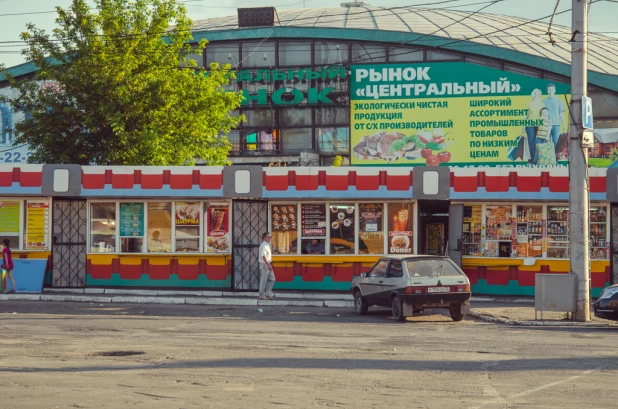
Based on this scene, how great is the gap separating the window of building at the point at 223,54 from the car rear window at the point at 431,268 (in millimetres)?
30875

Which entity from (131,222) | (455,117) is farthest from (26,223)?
(455,117)

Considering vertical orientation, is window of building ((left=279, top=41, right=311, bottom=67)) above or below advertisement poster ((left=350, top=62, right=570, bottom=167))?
above

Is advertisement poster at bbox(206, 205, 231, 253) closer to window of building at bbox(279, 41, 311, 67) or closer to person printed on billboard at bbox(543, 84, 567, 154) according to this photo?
window of building at bbox(279, 41, 311, 67)

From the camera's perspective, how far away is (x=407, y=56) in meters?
46.8

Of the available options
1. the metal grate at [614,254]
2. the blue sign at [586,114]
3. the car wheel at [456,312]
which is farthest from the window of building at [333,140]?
the car wheel at [456,312]

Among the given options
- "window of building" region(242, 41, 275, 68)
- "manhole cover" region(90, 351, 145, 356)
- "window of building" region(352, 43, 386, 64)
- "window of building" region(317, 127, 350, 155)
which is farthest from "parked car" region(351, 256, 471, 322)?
"window of building" region(242, 41, 275, 68)

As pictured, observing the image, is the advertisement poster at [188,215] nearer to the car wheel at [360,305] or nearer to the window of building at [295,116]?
the car wheel at [360,305]

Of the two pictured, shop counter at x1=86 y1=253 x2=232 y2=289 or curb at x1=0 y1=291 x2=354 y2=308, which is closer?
curb at x1=0 y1=291 x2=354 y2=308

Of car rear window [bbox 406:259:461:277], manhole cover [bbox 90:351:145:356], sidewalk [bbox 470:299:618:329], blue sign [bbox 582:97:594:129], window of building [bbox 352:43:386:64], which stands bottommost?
sidewalk [bbox 470:299:618:329]

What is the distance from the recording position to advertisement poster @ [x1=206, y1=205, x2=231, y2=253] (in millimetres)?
26906

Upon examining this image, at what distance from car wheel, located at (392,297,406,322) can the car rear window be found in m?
0.67

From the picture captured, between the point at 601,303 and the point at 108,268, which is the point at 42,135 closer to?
the point at 108,268

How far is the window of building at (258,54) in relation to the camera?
48.2 m

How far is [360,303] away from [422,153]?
80.2ft
